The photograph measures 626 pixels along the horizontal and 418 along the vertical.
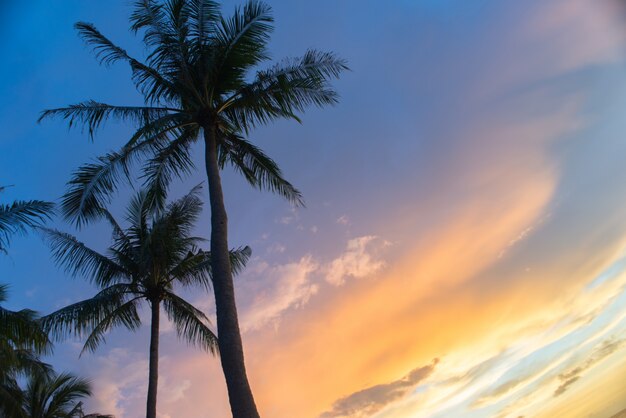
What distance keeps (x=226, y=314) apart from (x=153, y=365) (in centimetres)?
897

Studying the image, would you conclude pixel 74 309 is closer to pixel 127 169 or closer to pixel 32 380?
pixel 127 169

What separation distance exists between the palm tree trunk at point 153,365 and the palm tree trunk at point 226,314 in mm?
8255

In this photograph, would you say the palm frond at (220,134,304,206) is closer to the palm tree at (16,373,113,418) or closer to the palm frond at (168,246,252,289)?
the palm frond at (168,246,252,289)

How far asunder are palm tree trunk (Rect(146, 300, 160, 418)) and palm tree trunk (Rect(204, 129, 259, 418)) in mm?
8255

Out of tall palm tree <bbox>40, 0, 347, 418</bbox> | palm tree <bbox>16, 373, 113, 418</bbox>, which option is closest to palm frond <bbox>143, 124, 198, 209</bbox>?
tall palm tree <bbox>40, 0, 347, 418</bbox>

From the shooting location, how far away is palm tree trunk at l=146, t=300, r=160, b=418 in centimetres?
1508

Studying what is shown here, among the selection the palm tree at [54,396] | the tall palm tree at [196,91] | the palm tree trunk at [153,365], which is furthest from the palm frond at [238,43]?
the palm tree at [54,396]

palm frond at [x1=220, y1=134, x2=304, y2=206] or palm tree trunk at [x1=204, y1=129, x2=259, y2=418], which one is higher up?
palm frond at [x1=220, y1=134, x2=304, y2=206]

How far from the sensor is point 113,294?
55.2ft

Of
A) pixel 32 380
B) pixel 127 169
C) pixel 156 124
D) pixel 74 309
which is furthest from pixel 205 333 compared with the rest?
pixel 32 380

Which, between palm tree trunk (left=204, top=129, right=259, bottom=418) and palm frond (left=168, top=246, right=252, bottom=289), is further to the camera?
palm frond (left=168, top=246, right=252, bottom=289)

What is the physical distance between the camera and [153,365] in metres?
15.7

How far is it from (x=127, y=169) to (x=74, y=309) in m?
7.55

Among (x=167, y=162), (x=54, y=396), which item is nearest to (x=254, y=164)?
(x=167, y=162)
